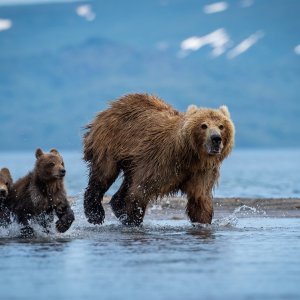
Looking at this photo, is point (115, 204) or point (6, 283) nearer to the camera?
point (6, 283)

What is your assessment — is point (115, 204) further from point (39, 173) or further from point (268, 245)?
point (268, 245)

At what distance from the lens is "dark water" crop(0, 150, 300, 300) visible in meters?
6.78

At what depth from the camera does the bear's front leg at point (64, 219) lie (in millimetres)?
10578

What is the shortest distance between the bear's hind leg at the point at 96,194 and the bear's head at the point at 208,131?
5.49 ft

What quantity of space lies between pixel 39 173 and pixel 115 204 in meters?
1.95

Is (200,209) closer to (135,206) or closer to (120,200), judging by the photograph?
(135,206)

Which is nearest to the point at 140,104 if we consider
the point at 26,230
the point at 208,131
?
the point at 208,131

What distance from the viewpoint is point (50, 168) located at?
34.7 feet

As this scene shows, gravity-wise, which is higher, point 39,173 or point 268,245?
point 39,173

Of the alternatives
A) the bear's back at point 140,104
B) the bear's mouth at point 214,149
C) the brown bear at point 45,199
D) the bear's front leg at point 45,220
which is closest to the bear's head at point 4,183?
the brown bear at point 45,199

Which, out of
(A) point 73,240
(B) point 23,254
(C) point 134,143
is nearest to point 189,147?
(C) point 134,143

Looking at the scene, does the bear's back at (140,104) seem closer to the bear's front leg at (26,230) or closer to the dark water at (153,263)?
the dark water at (153,263)

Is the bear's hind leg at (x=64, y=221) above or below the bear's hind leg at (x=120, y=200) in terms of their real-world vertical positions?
below

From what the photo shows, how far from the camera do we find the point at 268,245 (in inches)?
366
